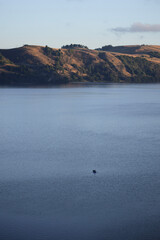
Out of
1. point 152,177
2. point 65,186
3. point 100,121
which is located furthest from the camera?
point 100,121

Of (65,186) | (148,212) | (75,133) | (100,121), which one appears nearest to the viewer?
(148,212)

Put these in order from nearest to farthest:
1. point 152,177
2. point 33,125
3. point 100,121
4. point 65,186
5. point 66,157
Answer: point 65,186
point 152,177
point 66,157
point 33,125
point 100,121

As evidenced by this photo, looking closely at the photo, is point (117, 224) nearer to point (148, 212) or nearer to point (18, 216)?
point (148, 212)

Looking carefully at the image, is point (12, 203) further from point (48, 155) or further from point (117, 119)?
point (117, 119)

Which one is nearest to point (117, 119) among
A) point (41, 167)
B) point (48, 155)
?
point (48, 155)

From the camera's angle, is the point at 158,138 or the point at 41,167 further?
the point at 158,138

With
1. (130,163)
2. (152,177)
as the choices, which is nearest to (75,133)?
(130,163)

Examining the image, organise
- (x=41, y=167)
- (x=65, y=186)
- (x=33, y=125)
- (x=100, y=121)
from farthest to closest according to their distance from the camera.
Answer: (x=100, y=121) < (x=33, y=125) < (x=41, y=167) < (x=65, y=186)

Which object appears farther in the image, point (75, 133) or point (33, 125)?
point (33, 125)
